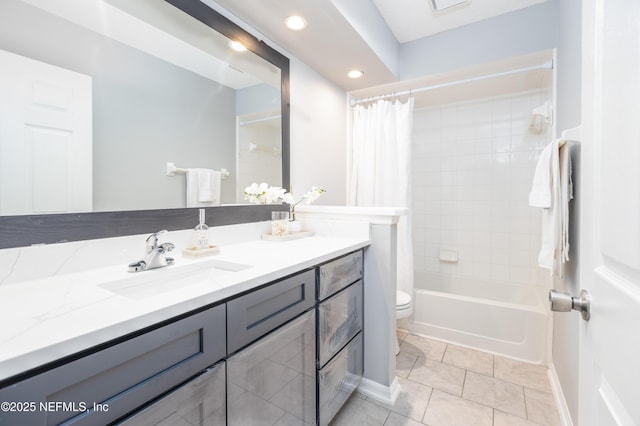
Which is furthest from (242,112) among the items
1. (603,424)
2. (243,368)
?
A: (603,424)

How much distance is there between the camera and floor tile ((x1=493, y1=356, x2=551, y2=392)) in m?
1.81

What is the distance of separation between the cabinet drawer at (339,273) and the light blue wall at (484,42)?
1.74 meters

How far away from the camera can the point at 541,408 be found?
5.27ft

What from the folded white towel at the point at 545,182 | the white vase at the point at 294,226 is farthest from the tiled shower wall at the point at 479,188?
the white vase at the point at 294,226

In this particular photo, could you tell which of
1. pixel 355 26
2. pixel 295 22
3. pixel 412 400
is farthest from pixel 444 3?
pixel 412 400

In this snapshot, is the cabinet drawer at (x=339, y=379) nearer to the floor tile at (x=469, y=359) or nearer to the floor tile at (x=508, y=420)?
the floor tile at (x=508, y=420)

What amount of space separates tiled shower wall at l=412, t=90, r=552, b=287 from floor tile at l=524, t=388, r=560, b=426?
1.12m

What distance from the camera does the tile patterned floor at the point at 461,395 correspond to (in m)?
1.52

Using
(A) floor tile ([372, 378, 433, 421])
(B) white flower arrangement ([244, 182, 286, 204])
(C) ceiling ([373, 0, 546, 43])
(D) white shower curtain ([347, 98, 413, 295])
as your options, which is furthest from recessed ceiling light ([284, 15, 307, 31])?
(A) floor tile ([372, 378, 433, 421])

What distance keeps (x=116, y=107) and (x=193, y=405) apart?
43.3 inches

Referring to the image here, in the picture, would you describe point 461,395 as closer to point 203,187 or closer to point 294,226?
point 294,226

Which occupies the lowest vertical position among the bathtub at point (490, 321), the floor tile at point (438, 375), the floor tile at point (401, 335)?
the floor tile at point (438, 375)

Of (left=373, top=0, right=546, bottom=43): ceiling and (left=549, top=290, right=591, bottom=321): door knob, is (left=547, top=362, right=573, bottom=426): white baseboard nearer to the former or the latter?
(left=549, top=290, right=591, bottom=321): door knob

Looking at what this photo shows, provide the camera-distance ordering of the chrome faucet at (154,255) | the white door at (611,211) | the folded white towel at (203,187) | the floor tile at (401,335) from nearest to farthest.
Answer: the white door at (611,211) → the chrome faucet at (154,255) → the folded white towel at (203,187) → the floor tile at (401,335)
